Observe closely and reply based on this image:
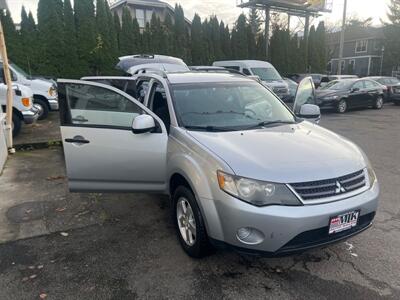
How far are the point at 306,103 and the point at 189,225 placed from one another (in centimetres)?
325

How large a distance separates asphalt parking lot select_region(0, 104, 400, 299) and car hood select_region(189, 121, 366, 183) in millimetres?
933

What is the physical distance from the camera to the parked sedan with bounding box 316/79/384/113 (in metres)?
14.1

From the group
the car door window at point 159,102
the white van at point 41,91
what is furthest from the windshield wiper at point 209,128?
the white van at point 41,91

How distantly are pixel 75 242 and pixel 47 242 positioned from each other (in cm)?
31

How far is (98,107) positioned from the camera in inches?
159

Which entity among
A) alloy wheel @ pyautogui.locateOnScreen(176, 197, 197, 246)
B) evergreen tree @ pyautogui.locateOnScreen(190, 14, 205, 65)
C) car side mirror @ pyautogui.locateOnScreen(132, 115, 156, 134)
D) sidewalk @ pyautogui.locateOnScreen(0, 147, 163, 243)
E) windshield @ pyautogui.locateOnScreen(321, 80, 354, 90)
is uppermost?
evergreen tree @ pyautogui.locateOnScreen(190, 14, 205, 65)

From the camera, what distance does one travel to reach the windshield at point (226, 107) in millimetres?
3650

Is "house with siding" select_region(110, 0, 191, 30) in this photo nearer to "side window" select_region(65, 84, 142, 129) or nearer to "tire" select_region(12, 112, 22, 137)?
"tire" select_region(12, 112, 22, 137)

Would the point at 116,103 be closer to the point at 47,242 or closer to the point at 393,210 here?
the point at 47,242

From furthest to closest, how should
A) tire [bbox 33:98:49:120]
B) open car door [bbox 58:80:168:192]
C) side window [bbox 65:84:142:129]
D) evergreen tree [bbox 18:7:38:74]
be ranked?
evergreen tree [bbox 18:7:38:74] → tire [bbox 33:98:49:120] → side window [bbox 65:84:142:129] → open car door [bbox 58:80:168:192]

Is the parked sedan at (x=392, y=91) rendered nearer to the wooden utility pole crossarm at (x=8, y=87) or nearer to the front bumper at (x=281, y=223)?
the wooden utility pole crossarm at (x=8, y=87)

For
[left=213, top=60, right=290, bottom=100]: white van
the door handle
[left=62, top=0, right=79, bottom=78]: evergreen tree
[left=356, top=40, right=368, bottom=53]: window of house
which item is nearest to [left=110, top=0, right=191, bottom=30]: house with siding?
[left=62, top=0, right=79, bottom=78]: evergreen tree

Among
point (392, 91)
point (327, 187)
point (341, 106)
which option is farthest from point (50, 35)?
point (327, 187)

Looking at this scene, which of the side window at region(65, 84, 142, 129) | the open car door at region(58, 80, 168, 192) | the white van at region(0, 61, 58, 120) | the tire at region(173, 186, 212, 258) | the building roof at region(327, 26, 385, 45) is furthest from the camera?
the building roof at region(327, 26, 385, 45)
